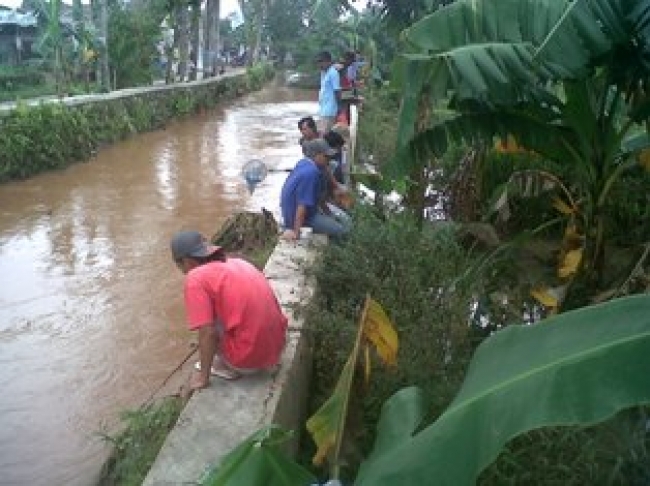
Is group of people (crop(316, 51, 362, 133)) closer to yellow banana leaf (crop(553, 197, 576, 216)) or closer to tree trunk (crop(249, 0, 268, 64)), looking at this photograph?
yellow banana leaf (crop(553, 197, 576, 216))

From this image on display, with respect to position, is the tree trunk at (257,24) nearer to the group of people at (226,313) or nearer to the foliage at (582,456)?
the group of people at (226,313)

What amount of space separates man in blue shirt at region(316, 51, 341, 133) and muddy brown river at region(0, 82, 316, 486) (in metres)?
1.23

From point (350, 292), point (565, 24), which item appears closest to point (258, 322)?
point (350, 292)

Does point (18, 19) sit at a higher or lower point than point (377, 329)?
higher

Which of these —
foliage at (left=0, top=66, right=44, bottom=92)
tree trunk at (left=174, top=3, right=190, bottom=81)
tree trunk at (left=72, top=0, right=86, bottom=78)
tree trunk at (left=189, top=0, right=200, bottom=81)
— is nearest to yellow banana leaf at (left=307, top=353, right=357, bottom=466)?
tree trunk at (left=72, top=0, right=86, bottom=78)

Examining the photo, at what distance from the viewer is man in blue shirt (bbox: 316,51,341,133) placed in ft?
39.4

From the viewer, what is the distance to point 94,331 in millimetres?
6609

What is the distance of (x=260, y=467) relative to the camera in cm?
197

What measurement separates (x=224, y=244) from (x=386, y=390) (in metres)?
4.24

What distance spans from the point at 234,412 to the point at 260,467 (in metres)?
1.67

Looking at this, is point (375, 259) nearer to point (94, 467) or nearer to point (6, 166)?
point (94, 467)

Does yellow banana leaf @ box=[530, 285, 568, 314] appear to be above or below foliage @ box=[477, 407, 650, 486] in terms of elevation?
above

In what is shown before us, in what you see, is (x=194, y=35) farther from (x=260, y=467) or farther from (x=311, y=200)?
(x=260, y=467)

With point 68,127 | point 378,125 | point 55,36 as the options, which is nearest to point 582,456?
point 378,125
